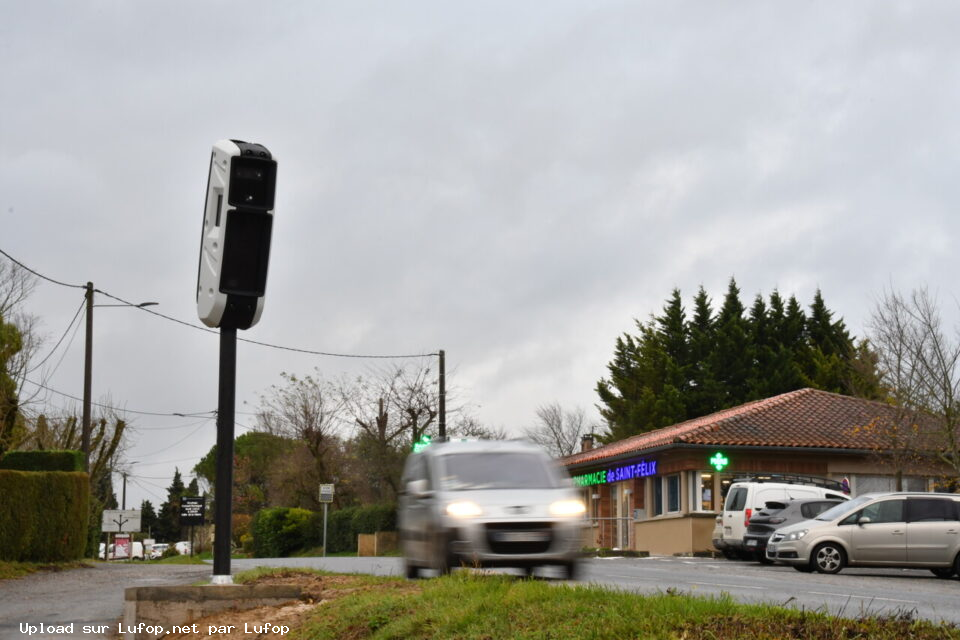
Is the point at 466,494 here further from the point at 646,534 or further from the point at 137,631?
the point at 646,534

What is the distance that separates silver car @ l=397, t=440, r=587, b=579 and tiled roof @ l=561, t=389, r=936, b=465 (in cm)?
2362

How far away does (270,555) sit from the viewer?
5388 cm

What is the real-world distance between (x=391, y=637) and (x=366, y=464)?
48.4 metres

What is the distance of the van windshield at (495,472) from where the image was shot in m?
14.7

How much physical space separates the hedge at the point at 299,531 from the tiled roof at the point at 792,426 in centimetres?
1099

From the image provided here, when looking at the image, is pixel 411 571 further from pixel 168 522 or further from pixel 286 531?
pixel 168 522

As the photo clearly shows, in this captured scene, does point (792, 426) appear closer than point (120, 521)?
Yes

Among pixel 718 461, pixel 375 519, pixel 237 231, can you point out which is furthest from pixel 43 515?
pixel 375 519

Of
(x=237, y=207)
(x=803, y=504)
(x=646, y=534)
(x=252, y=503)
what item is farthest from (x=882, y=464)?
(x=252, y=503)

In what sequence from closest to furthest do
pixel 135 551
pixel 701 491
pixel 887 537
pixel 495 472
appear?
pixel 495 472
pixel 887 537
pixel 701 491
pixel 135 551

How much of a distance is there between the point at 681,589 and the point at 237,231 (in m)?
7.37

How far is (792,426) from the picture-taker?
135 ft

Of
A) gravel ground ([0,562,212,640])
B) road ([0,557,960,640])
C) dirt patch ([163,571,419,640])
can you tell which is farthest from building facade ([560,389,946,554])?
dirt patch ([163,571,419,640])

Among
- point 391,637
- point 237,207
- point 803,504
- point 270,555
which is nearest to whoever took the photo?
point 391,637
